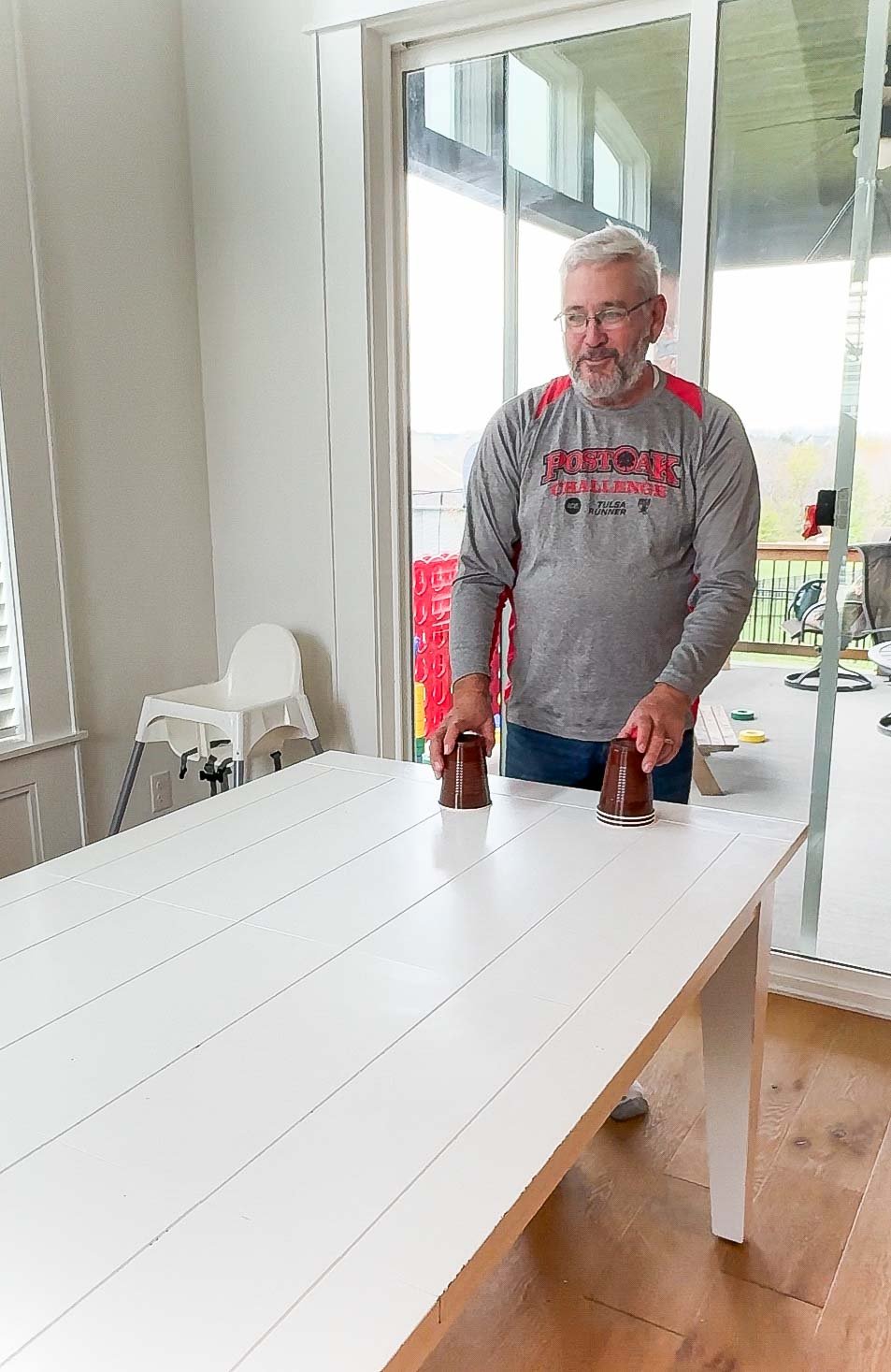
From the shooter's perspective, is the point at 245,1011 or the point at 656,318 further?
the point at 656,318

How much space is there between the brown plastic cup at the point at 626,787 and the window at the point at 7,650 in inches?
68.6

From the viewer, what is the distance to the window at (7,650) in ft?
8.71

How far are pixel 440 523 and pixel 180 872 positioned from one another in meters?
1.75

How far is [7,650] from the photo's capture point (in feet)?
8.91

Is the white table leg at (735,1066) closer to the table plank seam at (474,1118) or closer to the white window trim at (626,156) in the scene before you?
the table plank seam at (474,1118)

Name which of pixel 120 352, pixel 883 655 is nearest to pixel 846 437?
pixel 883 655

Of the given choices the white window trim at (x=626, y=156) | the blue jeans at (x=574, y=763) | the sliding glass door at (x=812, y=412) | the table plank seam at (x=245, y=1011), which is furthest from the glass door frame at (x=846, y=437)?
the table plank seam at (x=245, y=1011)

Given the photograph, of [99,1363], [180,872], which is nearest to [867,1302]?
[180,872]

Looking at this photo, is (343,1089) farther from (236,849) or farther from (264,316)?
(264,316)

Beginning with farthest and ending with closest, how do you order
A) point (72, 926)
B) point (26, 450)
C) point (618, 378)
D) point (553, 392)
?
point (26, 450)
point (553, 392)
point (618, 378)
point (72, 926)

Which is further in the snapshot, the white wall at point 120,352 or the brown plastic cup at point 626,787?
the white wall at point 120,352

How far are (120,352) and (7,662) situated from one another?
90 centimetres

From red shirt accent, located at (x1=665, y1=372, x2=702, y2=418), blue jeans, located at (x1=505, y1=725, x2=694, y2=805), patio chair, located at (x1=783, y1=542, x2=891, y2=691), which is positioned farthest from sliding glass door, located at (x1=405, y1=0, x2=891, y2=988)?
red shirt accent, located at (x1=665, y1=372, x2=702, y2=418)

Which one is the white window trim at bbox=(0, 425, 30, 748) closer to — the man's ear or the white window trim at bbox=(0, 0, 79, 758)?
the white window trim at bbox=(0, 0, 79, 758)
